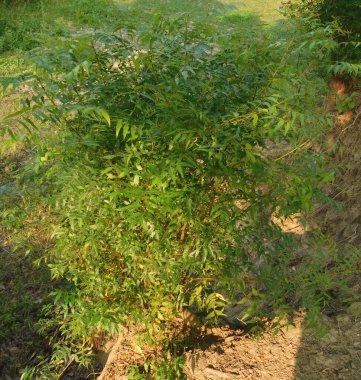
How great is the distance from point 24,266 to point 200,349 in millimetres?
2253

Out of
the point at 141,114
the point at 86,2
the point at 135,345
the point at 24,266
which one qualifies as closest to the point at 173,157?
the point at 141,114

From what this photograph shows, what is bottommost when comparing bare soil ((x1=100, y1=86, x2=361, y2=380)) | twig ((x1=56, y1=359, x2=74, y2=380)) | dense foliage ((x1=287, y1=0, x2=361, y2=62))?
twig ((x1=56, y1=359, x2=74, y2=380))

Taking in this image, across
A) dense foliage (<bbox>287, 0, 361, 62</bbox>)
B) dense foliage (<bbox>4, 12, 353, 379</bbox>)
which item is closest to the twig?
dense foliage (<bbox>4, 12, 353, 379</bbox>)

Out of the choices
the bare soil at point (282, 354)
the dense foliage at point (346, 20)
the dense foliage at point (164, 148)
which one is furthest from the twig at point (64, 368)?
the dense foliage at point (346, 20)

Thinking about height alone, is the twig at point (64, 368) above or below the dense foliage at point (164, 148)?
below

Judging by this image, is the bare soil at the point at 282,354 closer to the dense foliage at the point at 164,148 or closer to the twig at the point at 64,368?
the dense foliage at the point at 164,148

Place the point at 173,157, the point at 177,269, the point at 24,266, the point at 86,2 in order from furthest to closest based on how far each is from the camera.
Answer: the point at 86,2 → the point at 24,266 → the point at 177,269 → the point at 173,157

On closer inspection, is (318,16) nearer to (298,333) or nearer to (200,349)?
(298,333)

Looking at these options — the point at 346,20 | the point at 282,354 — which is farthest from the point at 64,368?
the point at 346,20

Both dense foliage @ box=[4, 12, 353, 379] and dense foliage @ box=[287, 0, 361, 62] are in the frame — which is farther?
dense foliage @ box=[287, 0, 361, 62]

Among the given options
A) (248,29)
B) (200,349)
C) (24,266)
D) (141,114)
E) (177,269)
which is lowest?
(24,266)

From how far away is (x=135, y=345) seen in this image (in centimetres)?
304

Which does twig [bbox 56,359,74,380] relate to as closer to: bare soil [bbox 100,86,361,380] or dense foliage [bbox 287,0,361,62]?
bare soil [bbox 100,86,361,380]

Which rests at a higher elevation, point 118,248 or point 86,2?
point 118,248
